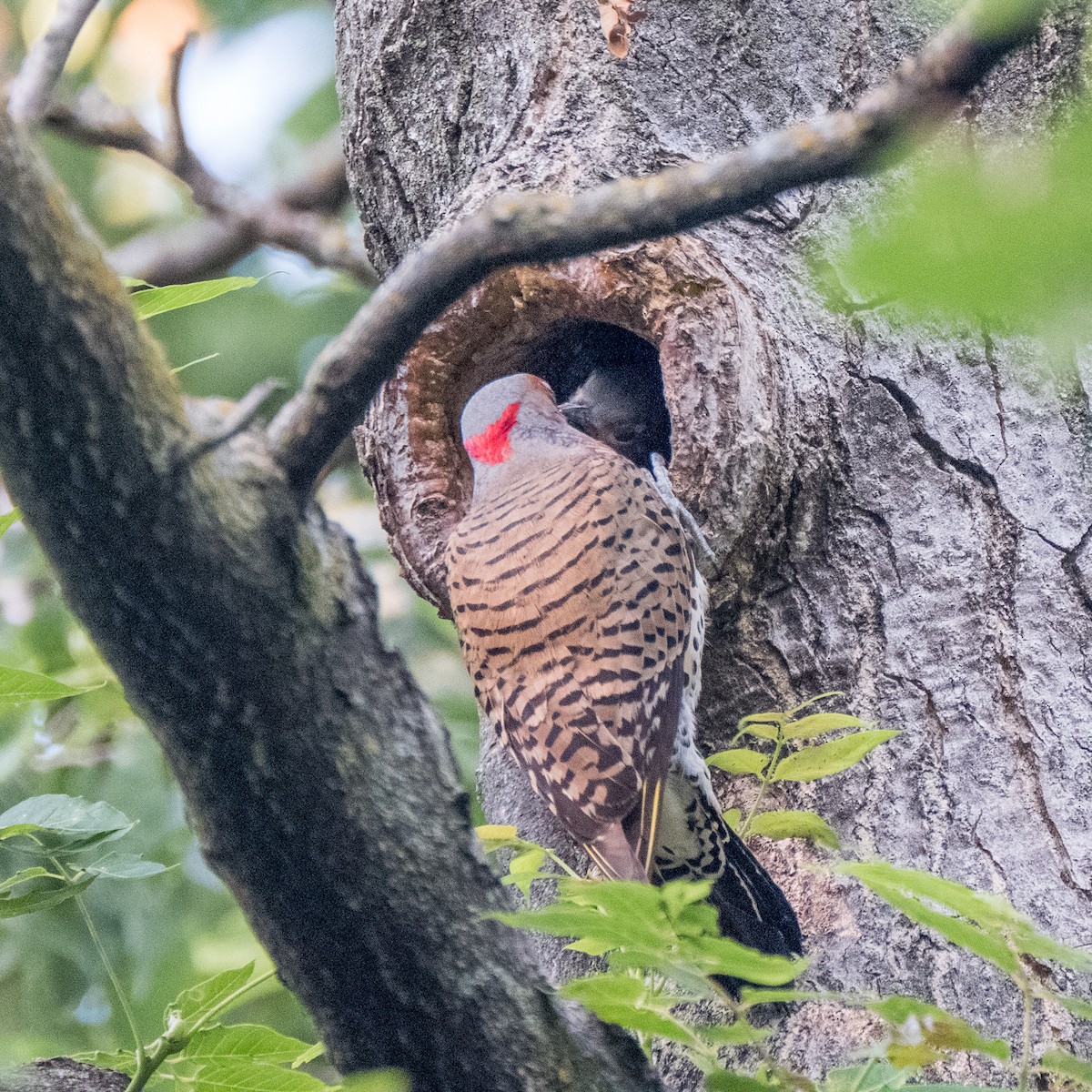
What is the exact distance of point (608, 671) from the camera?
6.94ft

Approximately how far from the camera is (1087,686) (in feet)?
6.09

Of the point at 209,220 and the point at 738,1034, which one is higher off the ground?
the point at 209,220

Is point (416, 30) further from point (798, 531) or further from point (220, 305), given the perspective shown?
point (220, 305)

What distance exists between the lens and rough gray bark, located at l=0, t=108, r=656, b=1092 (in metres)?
0.95

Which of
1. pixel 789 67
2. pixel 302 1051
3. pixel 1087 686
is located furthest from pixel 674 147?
pixel 302 1051

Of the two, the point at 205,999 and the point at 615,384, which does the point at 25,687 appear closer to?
the point at 205,999

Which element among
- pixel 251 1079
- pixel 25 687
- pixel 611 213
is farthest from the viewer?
pixel 25 687

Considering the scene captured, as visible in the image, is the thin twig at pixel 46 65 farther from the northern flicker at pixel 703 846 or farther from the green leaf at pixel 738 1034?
the northern flicker at pixel 703 846

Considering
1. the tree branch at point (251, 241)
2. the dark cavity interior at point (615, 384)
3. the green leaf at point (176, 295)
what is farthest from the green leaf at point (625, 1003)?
the tree branch at point (251, 241)

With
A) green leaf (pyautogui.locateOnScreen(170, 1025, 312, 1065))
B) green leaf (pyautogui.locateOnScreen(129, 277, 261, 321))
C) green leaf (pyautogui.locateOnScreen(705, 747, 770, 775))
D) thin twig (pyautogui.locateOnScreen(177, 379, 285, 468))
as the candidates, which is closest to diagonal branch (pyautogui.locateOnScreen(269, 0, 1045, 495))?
thin twig (pyautogui.locateOnScreen(177, 379, 285, 468))

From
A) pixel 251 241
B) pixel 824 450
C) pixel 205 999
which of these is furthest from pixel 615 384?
pixel 205 999

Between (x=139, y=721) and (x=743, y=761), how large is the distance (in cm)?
101

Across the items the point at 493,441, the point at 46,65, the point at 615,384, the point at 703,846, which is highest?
the point at 46,65

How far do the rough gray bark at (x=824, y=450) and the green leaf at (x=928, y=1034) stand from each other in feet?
1.98
